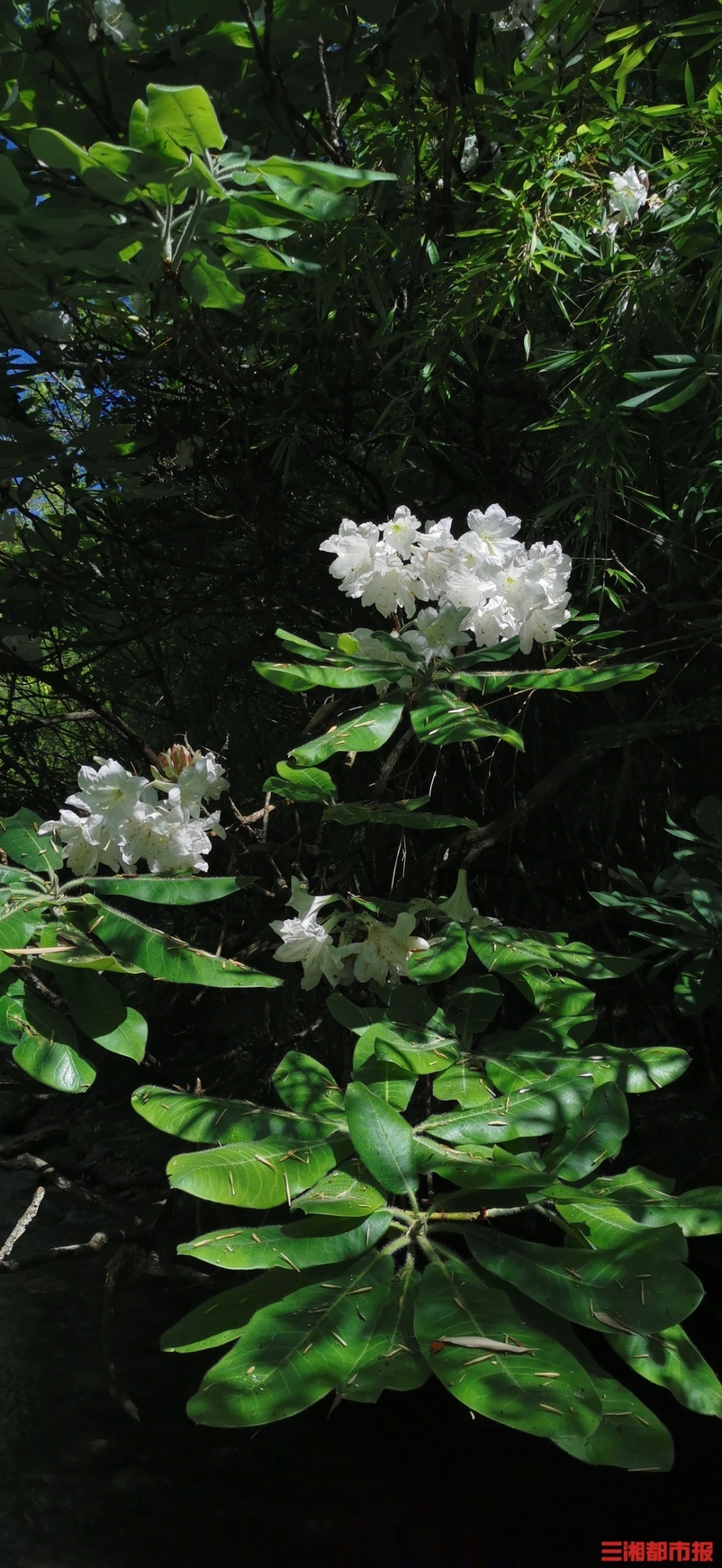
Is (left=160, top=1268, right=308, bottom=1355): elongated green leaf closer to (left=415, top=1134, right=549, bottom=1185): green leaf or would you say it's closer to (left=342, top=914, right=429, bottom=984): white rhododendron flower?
(left=415, top=1134, right=549, bottom=1185): green leaf

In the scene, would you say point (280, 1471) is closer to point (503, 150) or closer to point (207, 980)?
point (207, 980)

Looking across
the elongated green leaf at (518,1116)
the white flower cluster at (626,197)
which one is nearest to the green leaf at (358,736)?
the elongated green leaf at (518,1116)

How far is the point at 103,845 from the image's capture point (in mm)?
1180

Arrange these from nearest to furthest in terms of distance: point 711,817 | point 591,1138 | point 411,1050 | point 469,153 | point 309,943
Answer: point 591,1138 < point 411,1050 < point 309,943 < point 711,817 < point 469,153

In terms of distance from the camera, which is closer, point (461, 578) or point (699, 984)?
point (461, 578)

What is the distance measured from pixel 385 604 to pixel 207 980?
493mm

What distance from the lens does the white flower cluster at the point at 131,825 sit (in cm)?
117

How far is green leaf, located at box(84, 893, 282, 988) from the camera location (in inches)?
40.9

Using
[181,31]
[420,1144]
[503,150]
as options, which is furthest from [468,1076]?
[181,31]

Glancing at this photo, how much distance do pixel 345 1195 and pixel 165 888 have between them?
17.0 inches

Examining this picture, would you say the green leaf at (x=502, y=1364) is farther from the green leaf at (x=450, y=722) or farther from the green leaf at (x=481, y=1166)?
the green leaf at (x=450, y=722)

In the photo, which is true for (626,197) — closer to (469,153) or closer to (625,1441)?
(469,153)

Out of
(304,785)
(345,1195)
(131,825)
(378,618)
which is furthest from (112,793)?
(378,618)

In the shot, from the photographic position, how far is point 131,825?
1173 millimetres
